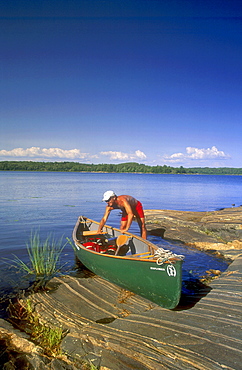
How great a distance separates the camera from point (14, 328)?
5.42 meters

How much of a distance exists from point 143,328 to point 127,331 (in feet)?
1.00

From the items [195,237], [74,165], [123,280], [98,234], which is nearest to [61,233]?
[98,234]

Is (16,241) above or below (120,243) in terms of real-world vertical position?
below

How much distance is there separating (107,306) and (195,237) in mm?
8248

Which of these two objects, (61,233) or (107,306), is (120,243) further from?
(61,233)

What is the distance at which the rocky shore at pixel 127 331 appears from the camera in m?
4.11

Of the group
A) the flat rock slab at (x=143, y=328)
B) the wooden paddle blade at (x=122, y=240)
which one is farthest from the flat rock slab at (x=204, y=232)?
the flat rock slab at (x=143, y=328)

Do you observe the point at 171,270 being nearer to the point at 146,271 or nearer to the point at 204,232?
the point at 146,271

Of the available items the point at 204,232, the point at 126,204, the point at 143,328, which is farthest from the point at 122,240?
the point at 204,232

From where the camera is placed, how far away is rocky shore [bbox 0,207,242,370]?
13.5 feet

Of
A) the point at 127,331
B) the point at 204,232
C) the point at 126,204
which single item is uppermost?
the point at 126,204

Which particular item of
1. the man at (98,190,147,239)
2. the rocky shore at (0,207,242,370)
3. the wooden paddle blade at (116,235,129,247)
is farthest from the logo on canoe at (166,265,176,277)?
the man at (98,190,147,239)

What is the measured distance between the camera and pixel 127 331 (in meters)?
4.84

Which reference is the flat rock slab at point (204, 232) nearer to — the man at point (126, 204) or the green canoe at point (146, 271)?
the man at point (126, 204)
